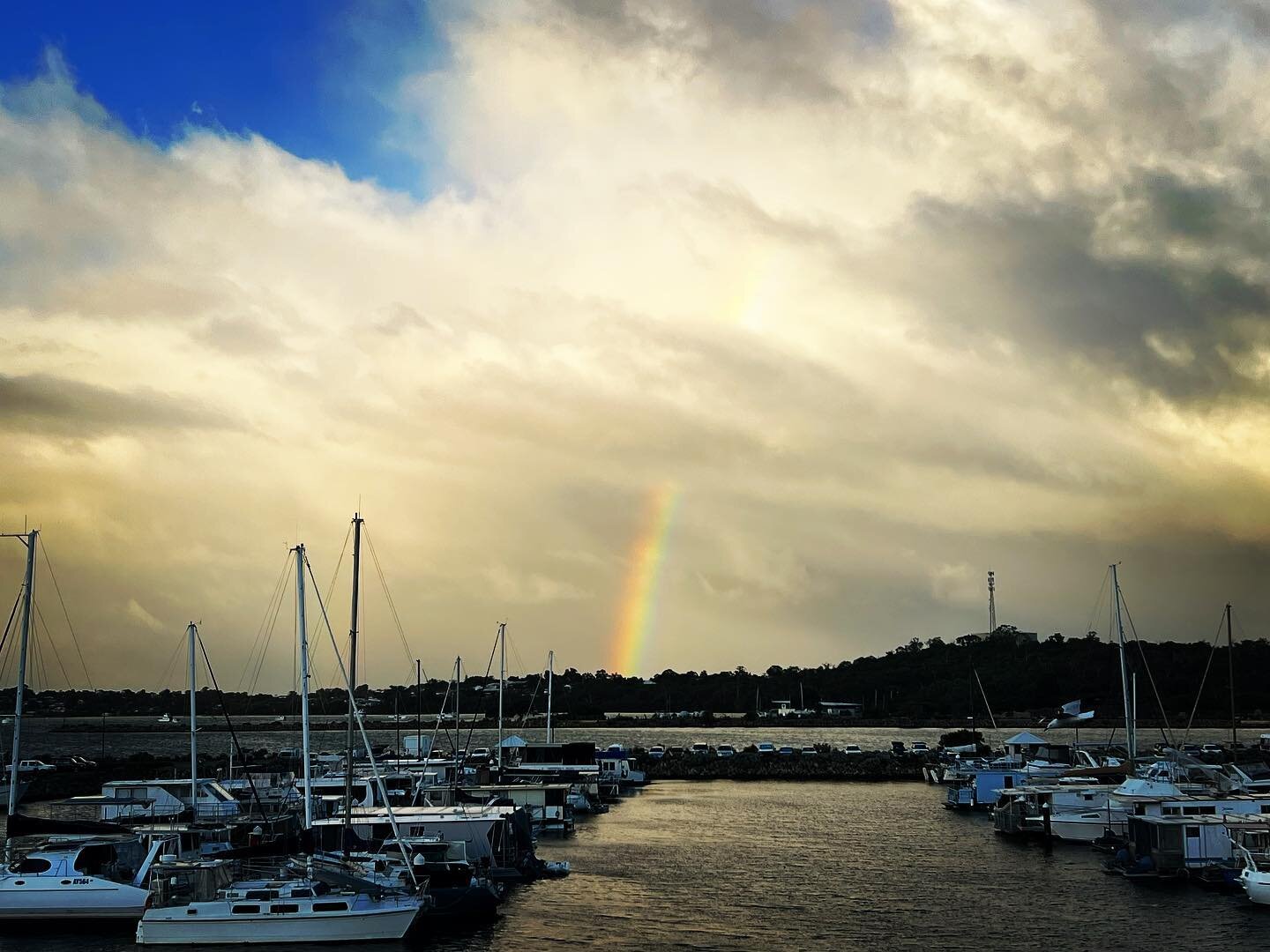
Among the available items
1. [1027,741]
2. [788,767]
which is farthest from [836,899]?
[788,767]

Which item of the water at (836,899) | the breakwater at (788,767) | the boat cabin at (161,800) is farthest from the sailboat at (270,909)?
the breakwater at (788,767)

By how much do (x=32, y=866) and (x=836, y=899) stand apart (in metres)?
31.7

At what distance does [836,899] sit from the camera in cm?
5309

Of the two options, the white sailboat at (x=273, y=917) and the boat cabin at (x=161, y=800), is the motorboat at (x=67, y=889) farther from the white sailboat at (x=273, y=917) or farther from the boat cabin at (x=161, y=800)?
the boat cabin at (x=161, y=800)

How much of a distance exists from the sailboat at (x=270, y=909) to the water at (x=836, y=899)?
2091 millimetres

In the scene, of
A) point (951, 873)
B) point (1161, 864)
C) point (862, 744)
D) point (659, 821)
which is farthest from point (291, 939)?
point (862, 744)

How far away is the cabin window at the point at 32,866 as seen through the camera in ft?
147

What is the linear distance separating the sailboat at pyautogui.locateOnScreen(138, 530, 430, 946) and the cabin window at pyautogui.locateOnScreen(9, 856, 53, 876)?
573cm

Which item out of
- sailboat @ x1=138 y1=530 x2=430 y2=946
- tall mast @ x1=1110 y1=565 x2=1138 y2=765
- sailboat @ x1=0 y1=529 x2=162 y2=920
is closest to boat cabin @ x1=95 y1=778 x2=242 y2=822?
sailboat @ x1=0 y1=529 x2=162 y2=920

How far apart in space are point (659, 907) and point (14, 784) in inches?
1012

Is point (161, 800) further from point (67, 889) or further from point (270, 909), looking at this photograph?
point (270, 909)

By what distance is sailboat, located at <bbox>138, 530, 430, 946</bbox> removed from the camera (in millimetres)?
40844

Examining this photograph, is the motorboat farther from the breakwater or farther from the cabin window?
the breakwater

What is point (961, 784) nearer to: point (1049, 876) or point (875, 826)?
point (875, 826)
